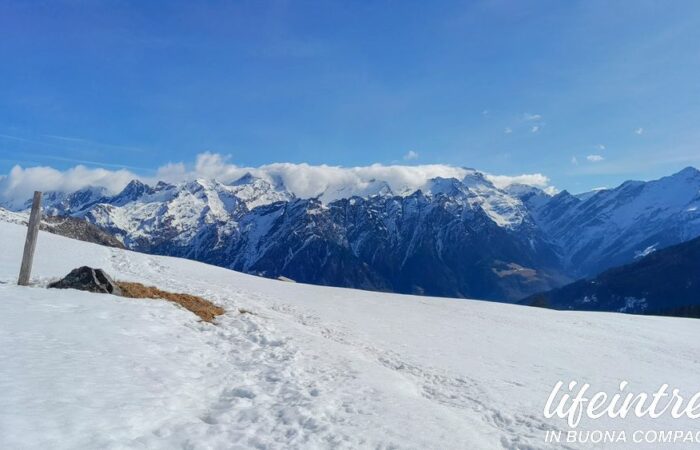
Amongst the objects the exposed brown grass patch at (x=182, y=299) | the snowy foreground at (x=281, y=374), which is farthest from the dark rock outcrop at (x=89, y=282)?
the snowy foreground at (x=281, y=374)

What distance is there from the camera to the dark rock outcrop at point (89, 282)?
2183cm

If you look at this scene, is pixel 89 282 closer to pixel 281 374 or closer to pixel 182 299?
pixel 182 299

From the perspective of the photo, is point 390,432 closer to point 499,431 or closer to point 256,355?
point 499,431

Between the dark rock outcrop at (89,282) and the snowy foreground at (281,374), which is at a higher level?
the dark rock outcrop at (89,282)

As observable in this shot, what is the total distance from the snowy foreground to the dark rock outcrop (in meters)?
1.22

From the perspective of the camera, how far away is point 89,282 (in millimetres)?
21969

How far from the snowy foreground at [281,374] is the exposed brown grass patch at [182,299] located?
84cm

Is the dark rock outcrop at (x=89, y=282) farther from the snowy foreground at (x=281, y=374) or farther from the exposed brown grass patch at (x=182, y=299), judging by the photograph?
the snowy foreground at (x=281, y=374)

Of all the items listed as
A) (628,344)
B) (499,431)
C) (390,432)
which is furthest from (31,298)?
(628,344)

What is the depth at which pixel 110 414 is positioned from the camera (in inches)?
388

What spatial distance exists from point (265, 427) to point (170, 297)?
49.0 ft

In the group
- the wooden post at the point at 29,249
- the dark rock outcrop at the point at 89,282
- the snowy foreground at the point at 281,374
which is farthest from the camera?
the wooden post at the point at 29,249

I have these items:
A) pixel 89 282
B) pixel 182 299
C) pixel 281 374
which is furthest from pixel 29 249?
pixel 281 374

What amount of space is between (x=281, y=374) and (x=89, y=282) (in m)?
11.9
